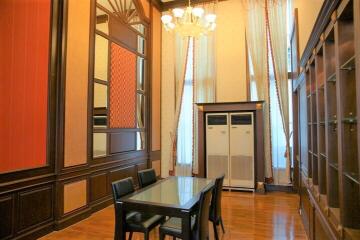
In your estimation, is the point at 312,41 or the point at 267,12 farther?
the point at 267,12

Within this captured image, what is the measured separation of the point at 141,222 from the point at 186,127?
162 inches

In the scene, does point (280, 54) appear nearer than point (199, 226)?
No

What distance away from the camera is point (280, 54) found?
5.94m

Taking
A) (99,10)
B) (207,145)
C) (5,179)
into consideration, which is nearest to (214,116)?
(207,145)

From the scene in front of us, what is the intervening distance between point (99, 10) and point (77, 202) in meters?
3.37

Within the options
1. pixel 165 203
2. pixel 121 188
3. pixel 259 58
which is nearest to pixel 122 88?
pixel 121 188

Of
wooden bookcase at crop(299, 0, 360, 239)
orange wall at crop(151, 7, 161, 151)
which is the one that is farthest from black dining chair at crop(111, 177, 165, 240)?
orange wall at crop(151, 7, 161, 151)

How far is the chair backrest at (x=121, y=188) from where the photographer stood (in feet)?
8.96

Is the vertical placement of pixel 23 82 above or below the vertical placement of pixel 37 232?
above

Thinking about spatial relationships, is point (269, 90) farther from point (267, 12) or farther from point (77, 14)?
point (77, 14)

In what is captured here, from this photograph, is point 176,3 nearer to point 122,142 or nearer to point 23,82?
point 122,142

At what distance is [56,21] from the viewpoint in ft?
12.1

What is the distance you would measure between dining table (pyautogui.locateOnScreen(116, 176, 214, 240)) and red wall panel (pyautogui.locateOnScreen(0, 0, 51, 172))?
160 centimetres

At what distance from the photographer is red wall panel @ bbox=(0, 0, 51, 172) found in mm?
3109
